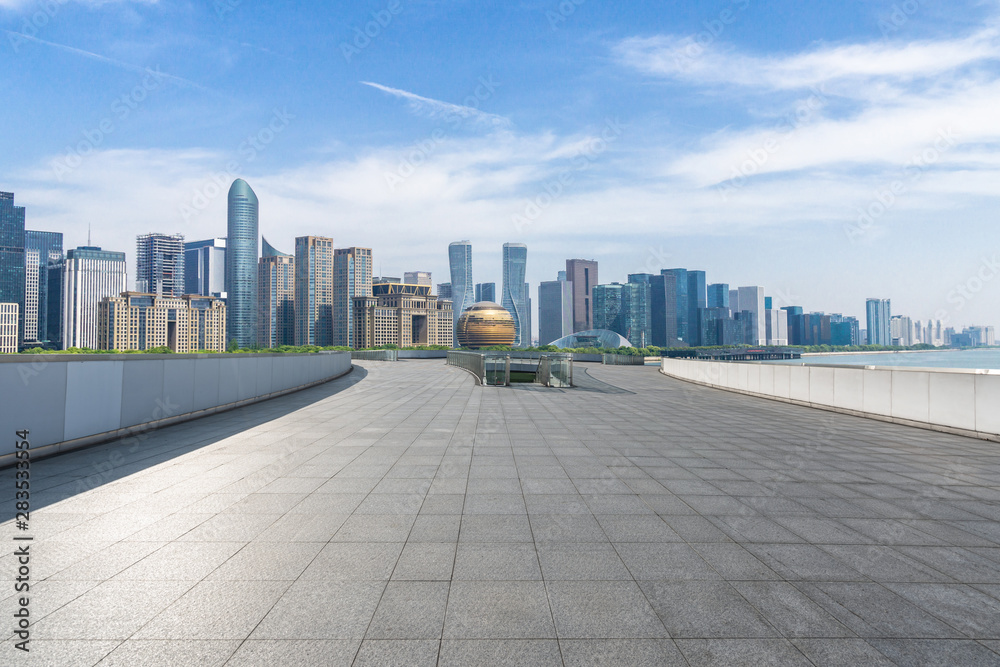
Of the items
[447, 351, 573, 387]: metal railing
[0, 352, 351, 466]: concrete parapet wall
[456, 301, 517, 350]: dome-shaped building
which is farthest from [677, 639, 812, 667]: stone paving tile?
[456, 301, 517, 350]: dome-shaped building

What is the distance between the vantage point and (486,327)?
6870 inches

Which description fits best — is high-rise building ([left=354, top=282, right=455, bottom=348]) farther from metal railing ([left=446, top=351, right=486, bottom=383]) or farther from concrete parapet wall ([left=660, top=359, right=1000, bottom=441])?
concrete parapet wall ([left=660, top=359, right=1000, bottom=441])

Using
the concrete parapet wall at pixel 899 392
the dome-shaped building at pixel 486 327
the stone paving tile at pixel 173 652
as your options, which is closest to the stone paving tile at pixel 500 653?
the stone paving tile at pixel 173 652

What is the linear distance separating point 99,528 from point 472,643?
4.45m

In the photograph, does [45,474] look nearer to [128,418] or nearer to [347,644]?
[128,418]

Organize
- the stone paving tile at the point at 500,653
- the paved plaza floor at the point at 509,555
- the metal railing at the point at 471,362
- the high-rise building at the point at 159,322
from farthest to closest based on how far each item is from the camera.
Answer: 1. the high-rise building at the point at 159,322
2. the metal railing at the point at 471,362
3. the paved plaza floor at the point at 509,555
4. the stone paving tile at the point at 500,653

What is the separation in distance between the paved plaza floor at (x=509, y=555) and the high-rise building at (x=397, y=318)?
16598 centimetres

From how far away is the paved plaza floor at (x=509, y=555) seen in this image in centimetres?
354

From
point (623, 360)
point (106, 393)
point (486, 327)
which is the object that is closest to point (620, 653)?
point (106, 393)

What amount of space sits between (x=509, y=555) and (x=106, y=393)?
918cm

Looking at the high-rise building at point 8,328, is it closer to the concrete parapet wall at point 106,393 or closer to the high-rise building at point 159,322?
the high-rise building at point 159,322

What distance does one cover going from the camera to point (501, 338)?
176125mm

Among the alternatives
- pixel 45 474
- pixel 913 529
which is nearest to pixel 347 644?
pixel 913 529

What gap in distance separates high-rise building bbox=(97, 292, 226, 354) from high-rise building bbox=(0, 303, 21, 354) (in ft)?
62.1
